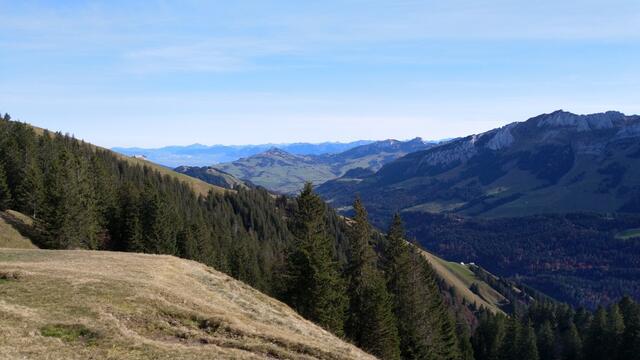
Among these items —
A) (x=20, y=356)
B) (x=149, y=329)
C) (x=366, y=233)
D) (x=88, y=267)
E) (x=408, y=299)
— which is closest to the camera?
(x=20, y=356)

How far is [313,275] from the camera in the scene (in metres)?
51.6

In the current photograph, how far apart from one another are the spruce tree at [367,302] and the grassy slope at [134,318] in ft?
49.9

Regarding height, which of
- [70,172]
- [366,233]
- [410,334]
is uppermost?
[70,172]

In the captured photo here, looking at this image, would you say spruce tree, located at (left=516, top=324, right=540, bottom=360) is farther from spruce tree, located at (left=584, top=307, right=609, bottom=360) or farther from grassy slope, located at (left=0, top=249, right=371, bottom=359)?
grassy slope, located at (left=0, top=249, right=371, bottom=359)

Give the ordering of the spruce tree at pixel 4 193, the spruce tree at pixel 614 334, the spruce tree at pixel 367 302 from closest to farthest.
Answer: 1. the spruce tree at pixel 367 302
2. the spruce tree at pixel 4 193
3. the spruce tree at pixel 614 334

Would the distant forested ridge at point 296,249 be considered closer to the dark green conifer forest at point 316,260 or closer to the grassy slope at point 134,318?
the dark green conifer forest at point 316,260

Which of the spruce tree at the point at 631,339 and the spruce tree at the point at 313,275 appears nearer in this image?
the spruce tree at the point at 313,275

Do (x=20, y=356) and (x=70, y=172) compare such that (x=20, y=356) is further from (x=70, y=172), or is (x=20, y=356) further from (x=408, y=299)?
(x=70, y=172)

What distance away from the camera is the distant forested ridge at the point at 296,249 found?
53250mm

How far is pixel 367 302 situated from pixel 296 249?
10617mm

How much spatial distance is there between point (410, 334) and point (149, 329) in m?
44.7

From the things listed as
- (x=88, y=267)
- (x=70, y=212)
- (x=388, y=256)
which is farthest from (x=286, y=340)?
(x=70, y=212)

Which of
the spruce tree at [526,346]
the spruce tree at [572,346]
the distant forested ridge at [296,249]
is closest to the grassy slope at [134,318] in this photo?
the distant forested ridge at [296,249]

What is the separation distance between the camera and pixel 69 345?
882 inches
